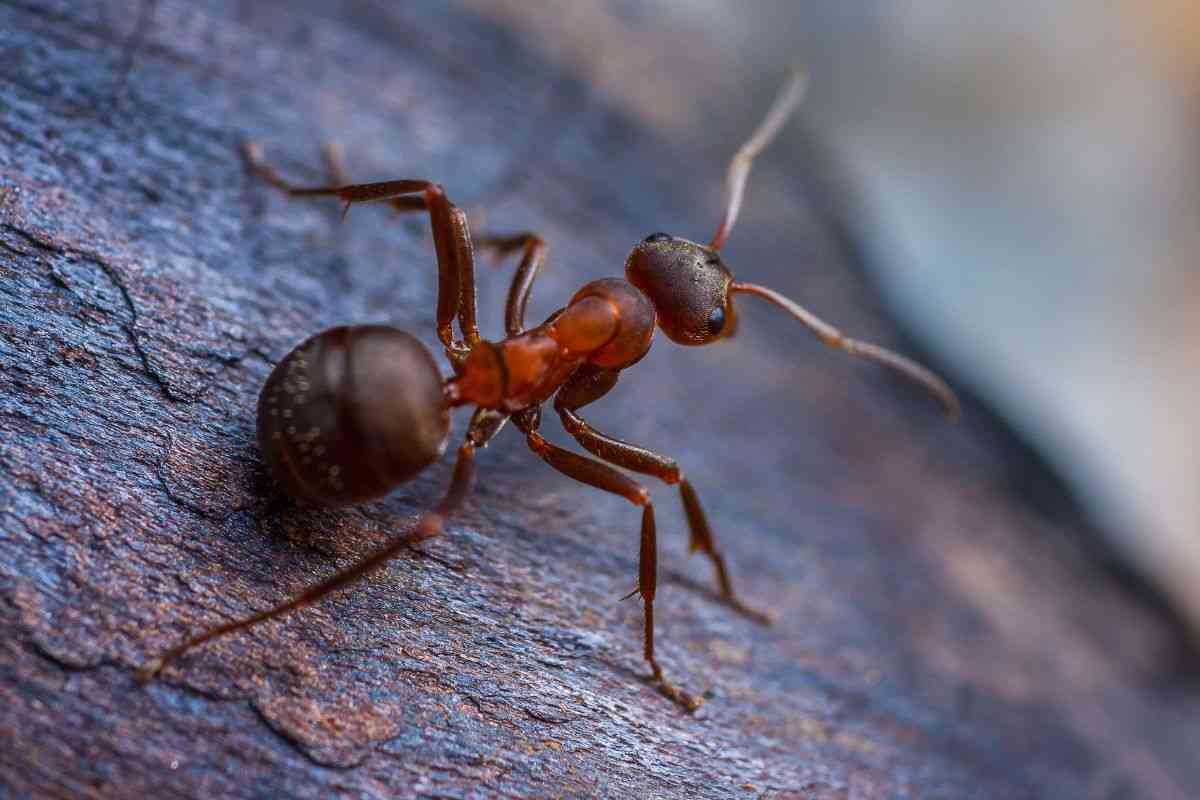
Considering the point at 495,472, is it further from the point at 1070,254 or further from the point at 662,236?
the point at 1070,254

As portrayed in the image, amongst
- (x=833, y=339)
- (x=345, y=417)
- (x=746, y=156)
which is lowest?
(x=345, y=417)

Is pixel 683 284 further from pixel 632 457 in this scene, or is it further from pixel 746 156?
pixel 746 156

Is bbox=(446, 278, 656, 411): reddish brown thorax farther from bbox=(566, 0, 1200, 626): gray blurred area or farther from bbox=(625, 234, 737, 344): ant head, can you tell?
bbox=(566, 0, 1200, 626): gray blurred area

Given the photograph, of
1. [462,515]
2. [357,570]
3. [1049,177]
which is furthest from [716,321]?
[1049,177]

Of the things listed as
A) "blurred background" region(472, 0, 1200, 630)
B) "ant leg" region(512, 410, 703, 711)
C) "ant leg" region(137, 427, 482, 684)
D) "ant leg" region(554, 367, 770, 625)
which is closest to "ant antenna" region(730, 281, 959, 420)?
"ant leg" region(554, 367, 770, 625)

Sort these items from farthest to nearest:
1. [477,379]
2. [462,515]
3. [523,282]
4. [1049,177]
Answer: [1049,177] < [523,282] < [477,379] < [462,515]

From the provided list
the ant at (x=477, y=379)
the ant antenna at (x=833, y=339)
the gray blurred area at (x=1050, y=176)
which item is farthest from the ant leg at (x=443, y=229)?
the gray blurred area at (x=1050, y=176)

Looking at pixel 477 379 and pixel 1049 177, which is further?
pixel 1049 177
